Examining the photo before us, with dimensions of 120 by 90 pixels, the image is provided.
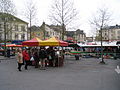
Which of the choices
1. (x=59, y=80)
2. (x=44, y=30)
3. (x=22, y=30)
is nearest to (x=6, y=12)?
(x=44, y=30)

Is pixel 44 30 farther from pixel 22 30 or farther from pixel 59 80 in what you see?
pixel 59 80

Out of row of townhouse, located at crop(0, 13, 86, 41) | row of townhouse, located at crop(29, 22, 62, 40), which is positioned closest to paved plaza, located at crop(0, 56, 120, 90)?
row of townhouse, located at crop(0, 13, 86, 41)

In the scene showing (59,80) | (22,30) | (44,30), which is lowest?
(59,80)

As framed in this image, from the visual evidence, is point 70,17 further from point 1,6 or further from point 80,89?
point 80,89

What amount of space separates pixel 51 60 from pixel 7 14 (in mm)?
15565

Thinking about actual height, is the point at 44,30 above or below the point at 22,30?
below

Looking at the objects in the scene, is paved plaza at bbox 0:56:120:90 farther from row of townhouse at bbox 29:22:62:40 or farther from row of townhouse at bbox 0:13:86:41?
row of townhouse at bbox 29:22:62:40

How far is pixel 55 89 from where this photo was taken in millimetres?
6449

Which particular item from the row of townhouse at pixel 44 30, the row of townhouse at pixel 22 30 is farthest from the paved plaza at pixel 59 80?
the row of townhouse at pixel 44 30

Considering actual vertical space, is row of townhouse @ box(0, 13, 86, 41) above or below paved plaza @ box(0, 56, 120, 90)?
above

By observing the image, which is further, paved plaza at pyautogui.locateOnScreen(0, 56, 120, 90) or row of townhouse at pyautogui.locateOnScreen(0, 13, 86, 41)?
row of townhouse at pyautogui.locateOnScreen(0, 13, 86, 41)

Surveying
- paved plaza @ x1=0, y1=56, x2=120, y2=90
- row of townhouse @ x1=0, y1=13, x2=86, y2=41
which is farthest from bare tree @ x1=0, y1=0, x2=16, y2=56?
paved plaza @ x1=0, y1=56, x2=120, y2=90

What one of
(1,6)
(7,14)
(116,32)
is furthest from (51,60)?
(116,32)

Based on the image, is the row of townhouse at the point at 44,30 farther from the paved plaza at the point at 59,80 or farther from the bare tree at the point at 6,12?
the paved plaza at the point at 59,80
